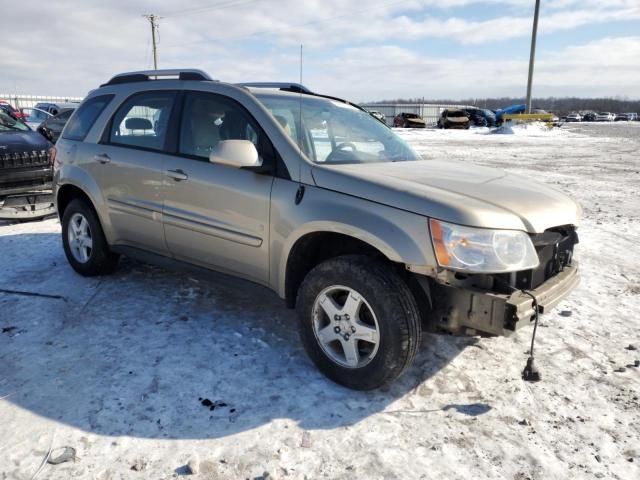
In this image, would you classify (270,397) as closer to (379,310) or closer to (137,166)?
(379,310)

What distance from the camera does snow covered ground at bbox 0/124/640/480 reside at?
8.02 ft

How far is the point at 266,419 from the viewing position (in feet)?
9.05

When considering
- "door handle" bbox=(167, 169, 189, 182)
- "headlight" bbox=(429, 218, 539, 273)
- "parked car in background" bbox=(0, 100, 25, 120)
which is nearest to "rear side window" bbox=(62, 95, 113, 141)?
"door handle" bbox=(167, 169, 189, 182)

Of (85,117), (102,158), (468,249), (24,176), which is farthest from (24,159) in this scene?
(468,249)

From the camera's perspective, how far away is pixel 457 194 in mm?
2859

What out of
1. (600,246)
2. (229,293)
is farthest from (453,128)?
(229,293)

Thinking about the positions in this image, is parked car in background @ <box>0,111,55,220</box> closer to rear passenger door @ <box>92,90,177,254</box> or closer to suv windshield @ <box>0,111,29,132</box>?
suv windshield @ <box>0,111,29,132</box>

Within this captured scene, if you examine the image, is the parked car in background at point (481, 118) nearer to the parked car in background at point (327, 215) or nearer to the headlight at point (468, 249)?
the parked car in background at point (327, 215)

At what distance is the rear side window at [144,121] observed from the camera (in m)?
4.02

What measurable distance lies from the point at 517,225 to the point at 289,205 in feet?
4.41

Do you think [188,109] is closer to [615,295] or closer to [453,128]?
[615,295]

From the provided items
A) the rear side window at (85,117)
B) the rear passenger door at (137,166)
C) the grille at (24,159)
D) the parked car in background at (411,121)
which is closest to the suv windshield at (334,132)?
the rear passenger door at (137,166)

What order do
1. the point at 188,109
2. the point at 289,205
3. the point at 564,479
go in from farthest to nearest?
the point at 188,109, the point at 289,205, the point at 564,479

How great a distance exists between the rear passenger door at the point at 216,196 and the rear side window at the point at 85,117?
1.23 m
